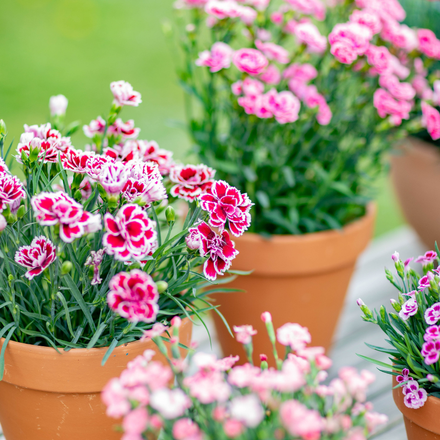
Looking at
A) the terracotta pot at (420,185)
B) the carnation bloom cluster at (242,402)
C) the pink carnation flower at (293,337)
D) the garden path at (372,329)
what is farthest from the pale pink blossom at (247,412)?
the terracotta pot at (420,185)

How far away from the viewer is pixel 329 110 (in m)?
1.16

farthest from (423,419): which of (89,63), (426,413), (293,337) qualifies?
(89,63)

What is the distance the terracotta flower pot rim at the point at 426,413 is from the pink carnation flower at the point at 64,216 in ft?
1.66

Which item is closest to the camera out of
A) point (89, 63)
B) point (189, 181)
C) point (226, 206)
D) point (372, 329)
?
point (226, 206)

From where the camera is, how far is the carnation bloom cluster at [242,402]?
0.48m

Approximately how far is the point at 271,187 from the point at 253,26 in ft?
1.16

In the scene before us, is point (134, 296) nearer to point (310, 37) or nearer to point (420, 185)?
point (310, 37)

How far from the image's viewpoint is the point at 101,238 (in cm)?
75

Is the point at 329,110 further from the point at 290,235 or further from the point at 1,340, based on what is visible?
the point at 1,340

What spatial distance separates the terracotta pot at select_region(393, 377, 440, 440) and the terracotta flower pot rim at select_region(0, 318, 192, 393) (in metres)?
0.39

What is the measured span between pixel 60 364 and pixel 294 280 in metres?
0.57

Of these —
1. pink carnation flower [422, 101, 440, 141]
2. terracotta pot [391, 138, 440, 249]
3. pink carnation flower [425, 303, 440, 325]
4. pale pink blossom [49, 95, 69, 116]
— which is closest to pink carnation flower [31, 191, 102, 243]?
pale pink blossom [49, 95, 69, 116]

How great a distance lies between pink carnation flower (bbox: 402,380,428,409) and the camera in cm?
73

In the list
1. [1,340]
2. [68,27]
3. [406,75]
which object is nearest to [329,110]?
[406,75]
